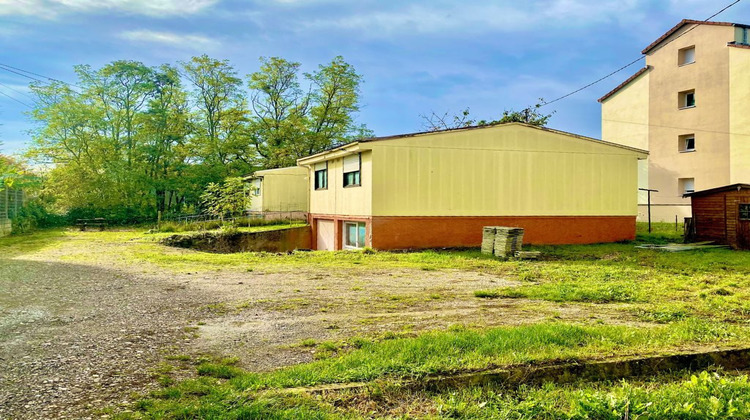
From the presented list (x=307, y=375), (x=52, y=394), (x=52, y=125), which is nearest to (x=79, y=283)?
(x=52, y=394)

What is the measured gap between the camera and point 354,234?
1914cm

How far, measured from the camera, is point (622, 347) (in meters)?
5.00

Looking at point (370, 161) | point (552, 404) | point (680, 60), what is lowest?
point (552, 404)

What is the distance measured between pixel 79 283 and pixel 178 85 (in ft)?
109

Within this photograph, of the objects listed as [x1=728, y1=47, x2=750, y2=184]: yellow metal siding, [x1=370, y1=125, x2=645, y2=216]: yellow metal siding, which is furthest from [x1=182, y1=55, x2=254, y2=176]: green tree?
[x1=728, y1=47, x2=750, y2=184]: yellow metal siding

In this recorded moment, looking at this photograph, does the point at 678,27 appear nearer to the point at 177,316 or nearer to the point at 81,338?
the point at 177,316

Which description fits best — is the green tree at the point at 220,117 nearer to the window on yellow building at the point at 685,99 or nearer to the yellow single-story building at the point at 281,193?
the yellow single-story building at the point at 281,193

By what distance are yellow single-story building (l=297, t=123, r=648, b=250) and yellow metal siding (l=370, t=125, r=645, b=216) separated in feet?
0.12

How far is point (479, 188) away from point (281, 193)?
51.5 feet

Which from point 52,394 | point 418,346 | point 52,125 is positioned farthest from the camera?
point 52,125

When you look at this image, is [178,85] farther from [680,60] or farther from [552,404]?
[552,404]

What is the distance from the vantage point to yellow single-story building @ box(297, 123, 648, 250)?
1694cm

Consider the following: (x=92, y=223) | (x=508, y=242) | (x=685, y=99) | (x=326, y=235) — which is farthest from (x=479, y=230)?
(x=92, y=223)

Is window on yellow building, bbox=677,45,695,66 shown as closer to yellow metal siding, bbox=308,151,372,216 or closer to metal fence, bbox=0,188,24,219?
yellow metal siding, bbox=308,151,372,216
